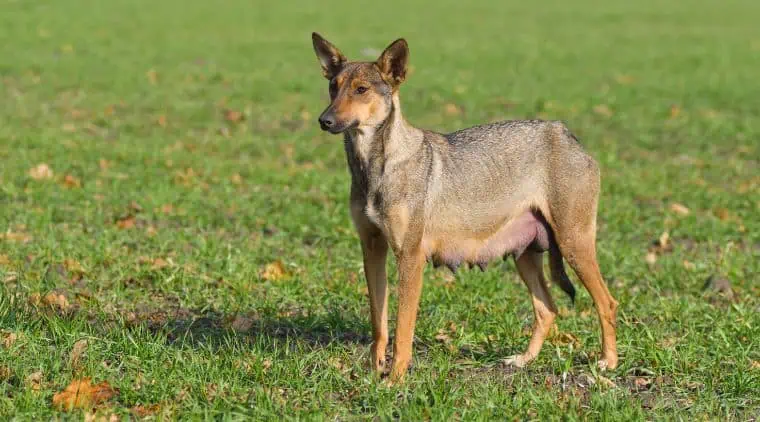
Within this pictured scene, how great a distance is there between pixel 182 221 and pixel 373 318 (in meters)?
3.72

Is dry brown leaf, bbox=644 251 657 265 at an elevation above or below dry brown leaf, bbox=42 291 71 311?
below

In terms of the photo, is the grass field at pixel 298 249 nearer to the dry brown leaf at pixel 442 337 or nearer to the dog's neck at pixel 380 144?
the dry brown leaf at pixel 442 337

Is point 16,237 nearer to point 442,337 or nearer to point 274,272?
point 274,272

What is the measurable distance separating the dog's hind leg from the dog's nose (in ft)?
5.75

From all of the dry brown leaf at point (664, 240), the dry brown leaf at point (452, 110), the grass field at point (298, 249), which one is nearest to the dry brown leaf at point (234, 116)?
the grass field at point (298, 249)

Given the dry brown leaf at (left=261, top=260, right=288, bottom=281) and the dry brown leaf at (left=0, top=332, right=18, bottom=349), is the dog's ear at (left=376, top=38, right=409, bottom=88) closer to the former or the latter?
the dry brown leaf at (left=261, top=260, right=288, bottom=281)

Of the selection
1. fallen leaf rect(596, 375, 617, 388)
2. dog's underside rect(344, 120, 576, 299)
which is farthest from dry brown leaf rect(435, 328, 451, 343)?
fallen leaf rect(596, 375, 617, 388)

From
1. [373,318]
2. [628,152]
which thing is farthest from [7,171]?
[628,152]

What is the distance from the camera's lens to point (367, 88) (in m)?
5.34

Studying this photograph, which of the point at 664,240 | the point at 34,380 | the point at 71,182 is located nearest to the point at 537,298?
the point at 34,380

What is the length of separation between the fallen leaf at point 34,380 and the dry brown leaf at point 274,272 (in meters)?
2.46

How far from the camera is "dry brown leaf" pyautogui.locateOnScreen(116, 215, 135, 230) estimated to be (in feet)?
28.1

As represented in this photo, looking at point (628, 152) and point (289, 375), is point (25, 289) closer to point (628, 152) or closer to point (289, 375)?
point (289, 375)

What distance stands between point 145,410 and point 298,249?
361 cm
